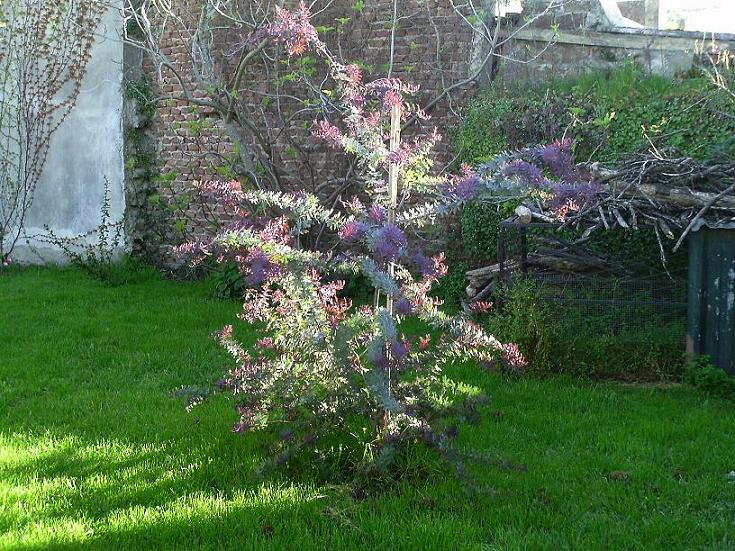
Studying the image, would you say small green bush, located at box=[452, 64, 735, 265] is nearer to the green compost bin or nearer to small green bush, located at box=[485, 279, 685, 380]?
small green bush, located at box=[485, 279, 685, 380]

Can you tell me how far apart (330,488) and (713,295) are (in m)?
3.29

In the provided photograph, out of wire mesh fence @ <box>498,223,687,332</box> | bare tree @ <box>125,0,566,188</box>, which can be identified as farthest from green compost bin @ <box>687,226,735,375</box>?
bare tree @ <box>125,0,566,188</box>

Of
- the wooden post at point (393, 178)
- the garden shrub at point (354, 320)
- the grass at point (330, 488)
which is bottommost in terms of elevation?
the grass at point (330, 488)

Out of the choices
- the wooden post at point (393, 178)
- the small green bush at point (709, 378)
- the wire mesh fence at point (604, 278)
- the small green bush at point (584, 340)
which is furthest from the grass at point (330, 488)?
the wooden post at point (393, 178)

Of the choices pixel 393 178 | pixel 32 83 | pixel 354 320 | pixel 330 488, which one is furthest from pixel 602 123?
pixel 32 83

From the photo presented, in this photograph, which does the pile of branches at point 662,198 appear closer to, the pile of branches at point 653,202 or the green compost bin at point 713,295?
Answer: the pile of branches at point 653,202

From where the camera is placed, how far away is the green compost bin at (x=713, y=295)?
5.58 meters

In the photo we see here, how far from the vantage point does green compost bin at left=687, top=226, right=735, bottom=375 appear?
18.3ft

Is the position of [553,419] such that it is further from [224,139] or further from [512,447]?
[224,139]

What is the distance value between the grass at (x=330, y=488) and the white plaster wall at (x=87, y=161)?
4.50m

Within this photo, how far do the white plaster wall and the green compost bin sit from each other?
727 cm

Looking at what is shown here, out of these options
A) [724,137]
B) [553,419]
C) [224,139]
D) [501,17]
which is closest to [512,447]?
[553,419]

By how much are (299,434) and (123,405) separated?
5.64 ft

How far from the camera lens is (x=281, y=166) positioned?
937cm
